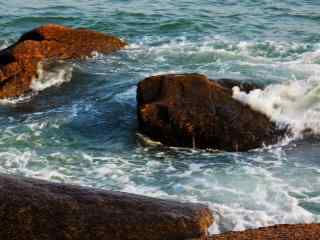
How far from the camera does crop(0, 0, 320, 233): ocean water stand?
701cm

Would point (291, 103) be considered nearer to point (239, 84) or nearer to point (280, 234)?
point (239, 84)

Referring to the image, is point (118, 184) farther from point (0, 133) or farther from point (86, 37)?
point (86, 37)

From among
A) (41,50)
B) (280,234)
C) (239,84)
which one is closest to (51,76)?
(41,50)

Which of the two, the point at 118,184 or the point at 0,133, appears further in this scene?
the point at 0,133

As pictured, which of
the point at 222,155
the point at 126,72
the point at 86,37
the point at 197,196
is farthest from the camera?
the point at 86,37

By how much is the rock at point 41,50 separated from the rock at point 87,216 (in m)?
5.80

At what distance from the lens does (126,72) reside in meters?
12.3

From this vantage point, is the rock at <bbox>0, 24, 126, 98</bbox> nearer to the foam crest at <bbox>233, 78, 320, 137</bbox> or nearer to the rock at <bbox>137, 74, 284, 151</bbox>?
the rock at <bbox>137, 74, 284, 151</bbox>

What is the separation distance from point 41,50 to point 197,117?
16.2ft

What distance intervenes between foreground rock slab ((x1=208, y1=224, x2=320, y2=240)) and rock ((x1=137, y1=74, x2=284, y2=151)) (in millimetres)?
3242

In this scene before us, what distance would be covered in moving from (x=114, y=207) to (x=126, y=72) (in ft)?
23.6

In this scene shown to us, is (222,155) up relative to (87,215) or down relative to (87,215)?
down

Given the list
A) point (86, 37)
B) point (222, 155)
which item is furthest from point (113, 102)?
point (86, 37)

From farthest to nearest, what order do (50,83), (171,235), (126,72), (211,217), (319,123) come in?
(126,72), (50,83), (319,123), (211,217), (171,235)
